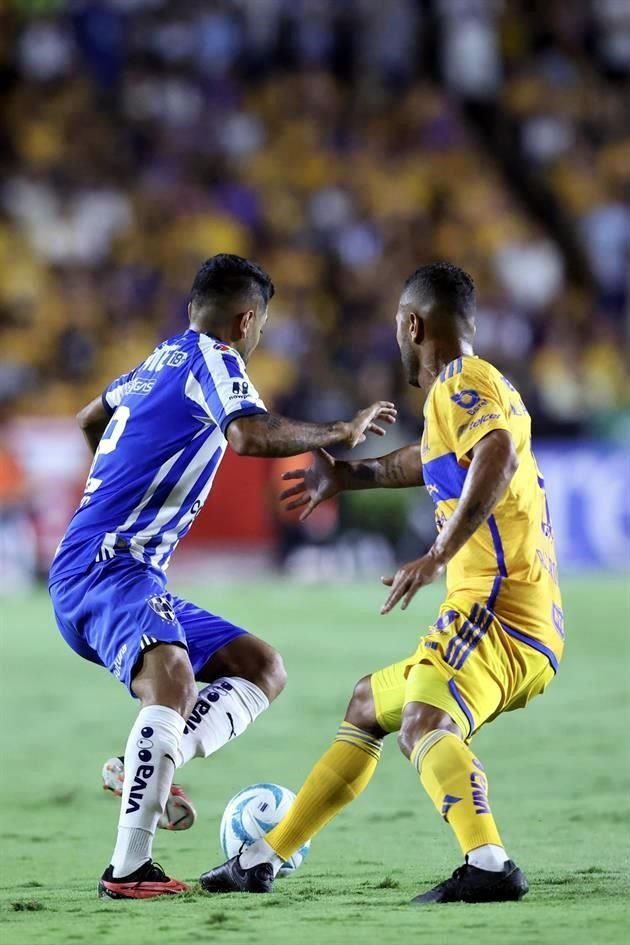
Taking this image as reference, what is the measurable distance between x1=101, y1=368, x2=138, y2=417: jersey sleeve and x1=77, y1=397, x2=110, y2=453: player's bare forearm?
1.3 inches

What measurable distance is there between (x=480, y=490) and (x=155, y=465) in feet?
4.27

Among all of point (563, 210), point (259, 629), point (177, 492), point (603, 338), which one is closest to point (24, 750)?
point (177, 492)

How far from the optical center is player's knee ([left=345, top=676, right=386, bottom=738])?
5.12 meters

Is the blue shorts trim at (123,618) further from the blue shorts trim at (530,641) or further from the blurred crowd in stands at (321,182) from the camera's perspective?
the blurred crowd in stands at (321,182)

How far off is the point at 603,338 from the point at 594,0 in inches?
237

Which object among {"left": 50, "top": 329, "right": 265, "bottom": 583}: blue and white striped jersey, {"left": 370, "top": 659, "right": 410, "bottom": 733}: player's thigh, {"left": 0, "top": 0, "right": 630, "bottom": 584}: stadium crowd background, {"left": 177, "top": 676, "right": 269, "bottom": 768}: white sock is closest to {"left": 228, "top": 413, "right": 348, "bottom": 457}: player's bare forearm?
{"left": 50, "top": 329, "right": 265, "bottom": 583}: blue and white striped jersey

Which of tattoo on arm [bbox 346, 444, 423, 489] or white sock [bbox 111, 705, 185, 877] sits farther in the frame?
tattoo on arm [bbox 346, 444, 423, 489]

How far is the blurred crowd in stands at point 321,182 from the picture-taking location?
61.8 ft

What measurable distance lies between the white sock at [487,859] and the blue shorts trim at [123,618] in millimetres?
1217

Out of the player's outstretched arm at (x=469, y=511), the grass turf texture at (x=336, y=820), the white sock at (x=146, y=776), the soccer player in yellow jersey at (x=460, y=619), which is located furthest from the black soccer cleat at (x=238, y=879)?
the player's outstretched arm at (x=469, y=511)

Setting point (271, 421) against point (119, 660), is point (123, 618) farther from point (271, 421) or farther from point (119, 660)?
point (271, 421)

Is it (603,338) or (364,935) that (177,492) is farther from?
(603,338)

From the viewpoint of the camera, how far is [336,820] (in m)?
6.88

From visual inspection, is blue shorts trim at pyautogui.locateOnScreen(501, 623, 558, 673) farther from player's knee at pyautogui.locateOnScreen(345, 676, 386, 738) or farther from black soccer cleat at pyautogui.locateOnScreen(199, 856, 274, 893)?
black soccer cleat at pyautogui.locateOnScreen(199, 856, 274, 893)
